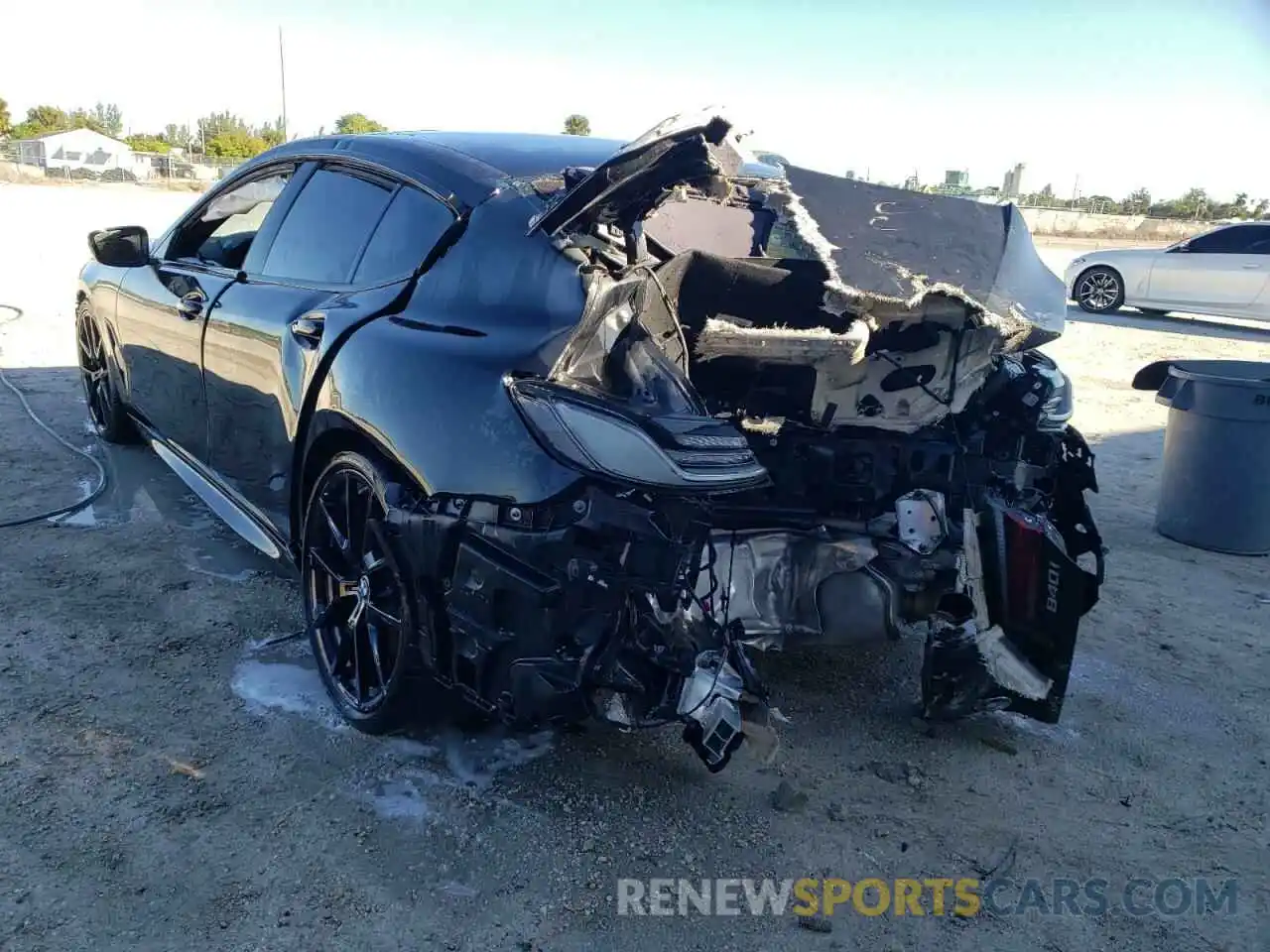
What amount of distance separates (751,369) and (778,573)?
721 mm

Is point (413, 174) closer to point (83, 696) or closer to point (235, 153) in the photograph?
point (83, 696)

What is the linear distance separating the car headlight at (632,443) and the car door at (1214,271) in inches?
545

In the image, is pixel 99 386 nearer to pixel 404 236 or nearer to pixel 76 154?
pixel 404 236

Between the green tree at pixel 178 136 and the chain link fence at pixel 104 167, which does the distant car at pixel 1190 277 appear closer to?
the chain link fence at pixel 104 167

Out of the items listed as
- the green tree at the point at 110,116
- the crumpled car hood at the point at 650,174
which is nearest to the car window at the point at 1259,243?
the crumpled car hood at the point at 650,174

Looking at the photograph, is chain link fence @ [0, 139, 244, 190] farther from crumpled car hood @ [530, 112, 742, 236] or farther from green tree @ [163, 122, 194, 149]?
crumpled car hood @ [530, 112, 742, 236]

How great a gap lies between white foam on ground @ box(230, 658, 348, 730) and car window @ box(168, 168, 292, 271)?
1.64m

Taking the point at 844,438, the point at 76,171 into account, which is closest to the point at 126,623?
the point at 844,438

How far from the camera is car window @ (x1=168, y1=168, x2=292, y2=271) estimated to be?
4043 mm

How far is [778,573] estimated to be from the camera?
3164mm

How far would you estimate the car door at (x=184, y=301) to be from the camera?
13.1 feet

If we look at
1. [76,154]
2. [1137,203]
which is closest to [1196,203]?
[1137,203]

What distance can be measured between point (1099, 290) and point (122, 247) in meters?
14.2

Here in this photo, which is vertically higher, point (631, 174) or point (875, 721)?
point (631, 174)
